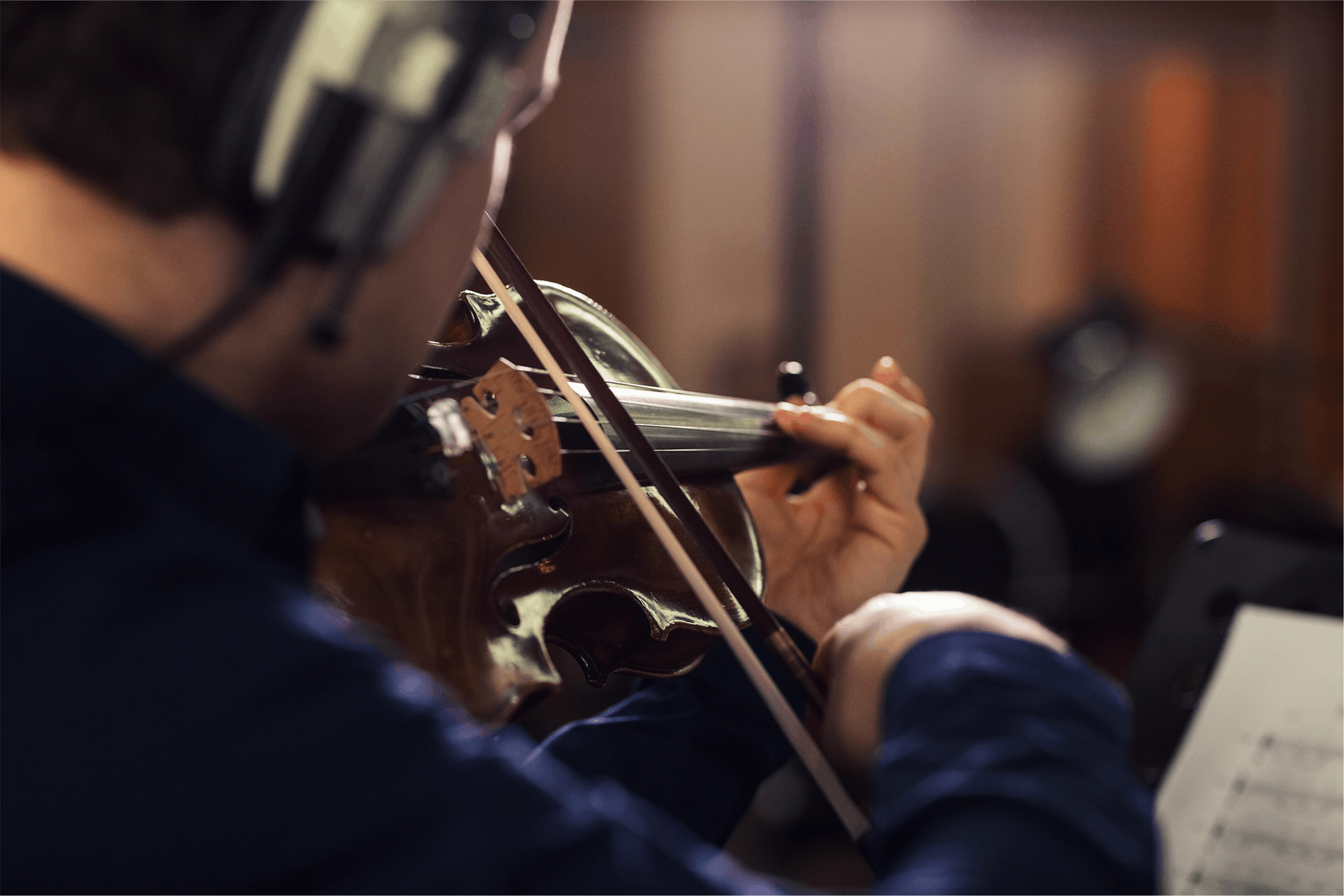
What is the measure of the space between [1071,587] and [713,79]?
1880mm

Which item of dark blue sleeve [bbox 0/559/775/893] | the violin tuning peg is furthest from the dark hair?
the violin tuning peg

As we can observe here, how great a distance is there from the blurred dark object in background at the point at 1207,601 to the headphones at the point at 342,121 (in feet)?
1.73

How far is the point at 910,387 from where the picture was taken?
0.81 metres

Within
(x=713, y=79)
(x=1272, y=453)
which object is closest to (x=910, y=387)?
(x=713, y=79)

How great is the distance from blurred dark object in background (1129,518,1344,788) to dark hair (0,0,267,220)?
60 cm

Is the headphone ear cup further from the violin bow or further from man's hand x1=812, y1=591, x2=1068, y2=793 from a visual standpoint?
man's hand x1=812, y1=591, x2=1068, y2=793

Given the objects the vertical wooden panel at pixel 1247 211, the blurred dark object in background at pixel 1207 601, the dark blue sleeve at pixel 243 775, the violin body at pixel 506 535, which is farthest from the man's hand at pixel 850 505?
the vertical wooden panel at pixel 1247 211

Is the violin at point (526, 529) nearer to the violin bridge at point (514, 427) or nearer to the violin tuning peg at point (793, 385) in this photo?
the violin bridge at point (514, 427)

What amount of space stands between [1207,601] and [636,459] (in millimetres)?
370

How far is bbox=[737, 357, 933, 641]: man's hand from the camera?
722 millimetres

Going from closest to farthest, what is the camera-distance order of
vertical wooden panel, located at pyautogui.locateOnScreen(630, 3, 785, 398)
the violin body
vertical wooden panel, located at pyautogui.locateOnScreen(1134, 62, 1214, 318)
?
the violin body, vertical wooden panel, located at pyautogui.locateOnScreen(630, 3, 785, 398), vertical wooden panel, located at pyautogui.locateOnScreen(1134, 62, 1214, 318)

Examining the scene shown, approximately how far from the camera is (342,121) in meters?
0.37

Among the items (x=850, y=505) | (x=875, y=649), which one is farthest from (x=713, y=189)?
(x=875, y=649)

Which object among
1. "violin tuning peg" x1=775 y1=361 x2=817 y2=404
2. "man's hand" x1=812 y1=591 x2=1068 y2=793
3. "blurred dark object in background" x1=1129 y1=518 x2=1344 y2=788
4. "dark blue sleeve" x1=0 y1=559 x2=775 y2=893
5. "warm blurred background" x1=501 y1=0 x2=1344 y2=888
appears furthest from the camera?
"warm blurred background" x1=501 y1=0 x2=1344 y2=888
